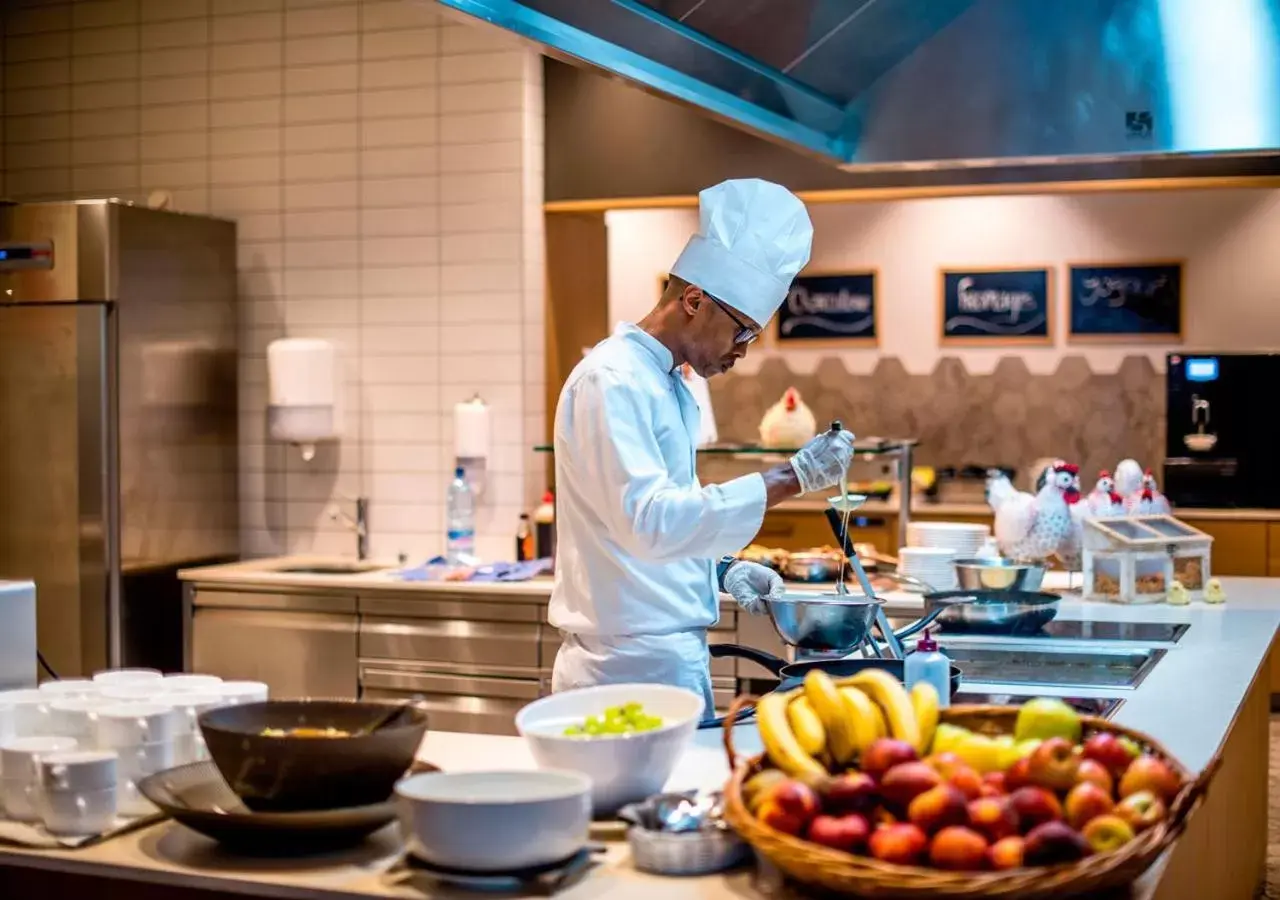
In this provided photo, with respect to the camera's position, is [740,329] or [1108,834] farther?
[740,329]

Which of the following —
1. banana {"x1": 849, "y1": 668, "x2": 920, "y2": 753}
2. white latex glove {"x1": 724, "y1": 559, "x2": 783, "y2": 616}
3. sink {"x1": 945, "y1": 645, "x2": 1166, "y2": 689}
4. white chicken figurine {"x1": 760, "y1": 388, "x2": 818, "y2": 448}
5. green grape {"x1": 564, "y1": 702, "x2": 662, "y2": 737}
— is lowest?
sink {"x1": 945, "y1": 645, "x2": 1166, "y2": 689}

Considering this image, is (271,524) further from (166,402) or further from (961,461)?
(961,461)

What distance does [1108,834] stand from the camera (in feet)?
5.70

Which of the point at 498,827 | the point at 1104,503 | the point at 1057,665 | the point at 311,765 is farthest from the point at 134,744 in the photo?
the point at 1104,503

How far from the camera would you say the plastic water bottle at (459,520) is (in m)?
5.81

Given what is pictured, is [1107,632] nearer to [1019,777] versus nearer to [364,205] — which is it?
[1019,777]

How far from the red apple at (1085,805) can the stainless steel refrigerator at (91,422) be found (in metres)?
4.51

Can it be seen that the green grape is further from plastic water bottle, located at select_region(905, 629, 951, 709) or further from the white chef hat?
the white chef hat

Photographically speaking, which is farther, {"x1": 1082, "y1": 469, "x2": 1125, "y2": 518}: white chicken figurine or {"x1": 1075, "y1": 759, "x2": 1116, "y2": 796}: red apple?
{"x1": 1082, "y1": 469, "x2": 1125, "y2": 518}: white chicken figurine

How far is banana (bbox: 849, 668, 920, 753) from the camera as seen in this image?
6.58 ft

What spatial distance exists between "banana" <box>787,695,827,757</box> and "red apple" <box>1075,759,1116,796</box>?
0.33m

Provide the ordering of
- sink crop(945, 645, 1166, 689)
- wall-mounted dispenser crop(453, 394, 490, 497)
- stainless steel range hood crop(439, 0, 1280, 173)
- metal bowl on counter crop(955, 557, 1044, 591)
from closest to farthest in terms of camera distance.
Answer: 1. sink crop(945, 645, 1166, 689)
2. metal bowl on counter crop(955, 557, 1044, 591)
3. stainless steel range hood crop(439, 0, 1280, 173)
4. wall-mounted dispenser crop(453, 394, 490, 497)

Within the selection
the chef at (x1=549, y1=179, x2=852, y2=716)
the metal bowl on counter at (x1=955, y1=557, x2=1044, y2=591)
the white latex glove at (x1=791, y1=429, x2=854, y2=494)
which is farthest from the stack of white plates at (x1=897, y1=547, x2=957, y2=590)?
the white latex glove at (x1=791, y1=429, x2=854, y2=494)

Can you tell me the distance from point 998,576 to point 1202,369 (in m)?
3.96
